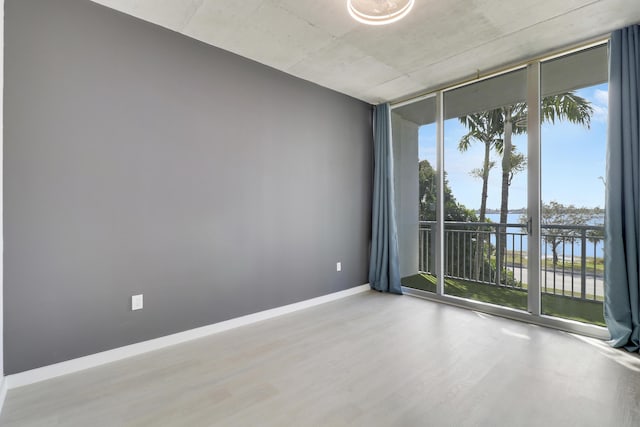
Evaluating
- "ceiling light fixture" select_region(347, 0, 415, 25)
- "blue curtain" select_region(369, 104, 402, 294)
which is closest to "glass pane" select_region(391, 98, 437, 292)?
"blue curtain" select_region(369, 104, 402, 294)

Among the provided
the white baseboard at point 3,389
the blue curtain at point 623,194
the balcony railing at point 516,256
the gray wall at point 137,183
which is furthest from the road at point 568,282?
the white baseboard at point 3,389

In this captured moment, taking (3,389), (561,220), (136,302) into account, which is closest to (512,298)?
(561,220)

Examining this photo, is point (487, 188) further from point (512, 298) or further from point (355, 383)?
point (355, 383)

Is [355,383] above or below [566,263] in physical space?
below

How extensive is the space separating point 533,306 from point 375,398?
2138mm

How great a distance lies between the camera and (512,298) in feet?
11.6

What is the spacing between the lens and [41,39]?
1.93 metres

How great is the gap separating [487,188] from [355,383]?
2689 mm

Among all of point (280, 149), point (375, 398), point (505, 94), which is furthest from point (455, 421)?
point (505, 94)

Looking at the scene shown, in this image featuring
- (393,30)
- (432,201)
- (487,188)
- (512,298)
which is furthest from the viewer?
(432,201)

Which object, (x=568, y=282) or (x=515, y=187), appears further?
(x=568, y=282)

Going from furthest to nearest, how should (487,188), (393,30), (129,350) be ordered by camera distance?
(487,188), (393,30), (129,350)

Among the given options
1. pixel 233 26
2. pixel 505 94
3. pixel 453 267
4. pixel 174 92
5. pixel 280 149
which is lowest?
pixel 453 267

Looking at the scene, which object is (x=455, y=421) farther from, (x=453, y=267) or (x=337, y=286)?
(x=453, y=267)
